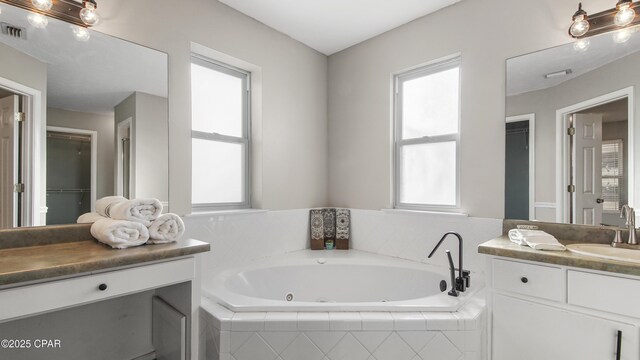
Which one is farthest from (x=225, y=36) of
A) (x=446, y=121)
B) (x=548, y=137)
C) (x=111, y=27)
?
(x=548, y=137)

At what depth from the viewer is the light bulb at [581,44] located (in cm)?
173

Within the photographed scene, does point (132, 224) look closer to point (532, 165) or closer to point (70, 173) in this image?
point (70, 173)

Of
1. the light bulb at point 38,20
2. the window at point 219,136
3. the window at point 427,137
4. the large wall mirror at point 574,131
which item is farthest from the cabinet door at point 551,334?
the light bulb at point 38,20

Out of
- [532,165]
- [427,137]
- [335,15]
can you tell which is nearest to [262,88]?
[335,15]

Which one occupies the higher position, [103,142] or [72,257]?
[103,142]

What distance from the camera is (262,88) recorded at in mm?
2531

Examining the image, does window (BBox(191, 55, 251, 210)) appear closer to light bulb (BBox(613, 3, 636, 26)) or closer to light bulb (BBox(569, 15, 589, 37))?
light bulb (BBox(569, 15, 589, 37))

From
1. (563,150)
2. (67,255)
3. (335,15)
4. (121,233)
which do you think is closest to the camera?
(67,255)

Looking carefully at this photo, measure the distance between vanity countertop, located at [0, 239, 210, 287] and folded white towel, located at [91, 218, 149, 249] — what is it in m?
0.03

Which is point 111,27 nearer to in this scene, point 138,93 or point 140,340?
point 138,93

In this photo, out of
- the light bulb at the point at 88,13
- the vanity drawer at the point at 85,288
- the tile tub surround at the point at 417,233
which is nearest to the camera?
the vanity drawer at the point at 85,288

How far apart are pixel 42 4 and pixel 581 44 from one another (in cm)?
292

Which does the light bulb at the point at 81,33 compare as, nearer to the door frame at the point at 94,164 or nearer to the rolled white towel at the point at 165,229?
the door frame at the point at 94,164

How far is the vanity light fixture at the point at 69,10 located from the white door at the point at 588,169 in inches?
110
